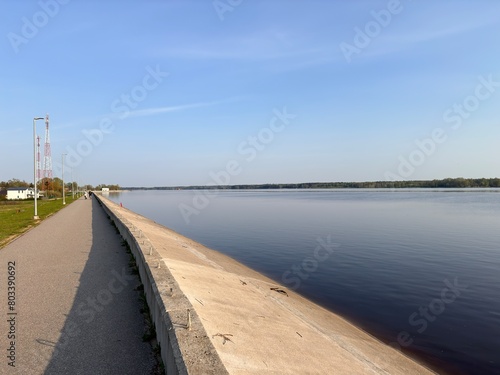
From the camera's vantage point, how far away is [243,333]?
6941 mm

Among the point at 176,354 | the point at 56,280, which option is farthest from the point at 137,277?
the point at 176,354

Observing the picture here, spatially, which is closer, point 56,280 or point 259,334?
point 259,334

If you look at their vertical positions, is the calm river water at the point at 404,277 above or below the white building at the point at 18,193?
below

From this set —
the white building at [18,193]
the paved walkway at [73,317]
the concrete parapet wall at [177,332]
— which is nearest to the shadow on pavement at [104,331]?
the paved walkway at [73,317]

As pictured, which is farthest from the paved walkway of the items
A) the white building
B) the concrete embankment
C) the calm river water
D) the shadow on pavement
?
the white building

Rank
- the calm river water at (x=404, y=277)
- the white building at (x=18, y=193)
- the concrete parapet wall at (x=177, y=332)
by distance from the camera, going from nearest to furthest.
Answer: the concrete parapet wall at (x=177, y=332)
the calm river water at (x=404, y=277)
the white building at (x=18, y=193)

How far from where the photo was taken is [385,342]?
1005 centimetres

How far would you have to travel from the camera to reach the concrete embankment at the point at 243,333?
4.87m

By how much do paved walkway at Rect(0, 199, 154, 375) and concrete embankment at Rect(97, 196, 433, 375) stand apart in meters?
0.58

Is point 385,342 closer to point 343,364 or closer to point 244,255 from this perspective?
point 343,364

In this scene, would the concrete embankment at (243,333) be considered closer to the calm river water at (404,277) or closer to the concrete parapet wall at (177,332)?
the concrete parapet wall at (177,332)

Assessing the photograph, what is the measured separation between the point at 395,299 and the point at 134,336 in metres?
10.4

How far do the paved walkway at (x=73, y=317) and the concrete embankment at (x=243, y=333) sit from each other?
577mm

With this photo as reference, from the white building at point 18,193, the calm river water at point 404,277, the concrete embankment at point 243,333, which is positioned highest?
the white building at point 18,193
